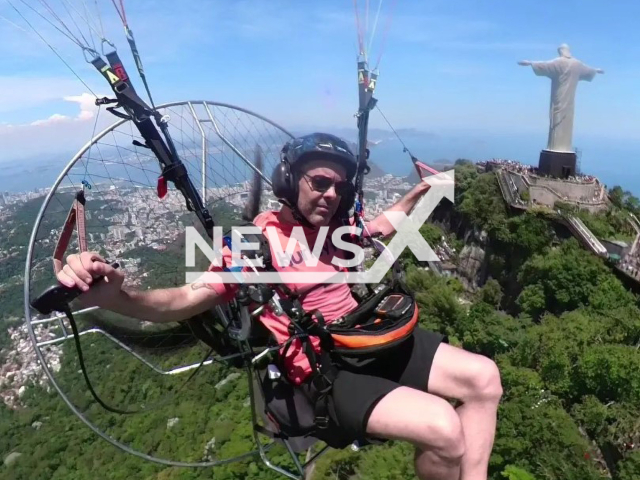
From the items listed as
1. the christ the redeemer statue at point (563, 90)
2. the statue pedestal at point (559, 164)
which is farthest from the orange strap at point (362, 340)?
the christ the redeemer statue at point (563, 90)

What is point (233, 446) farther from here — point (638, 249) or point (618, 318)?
point (638, 249)

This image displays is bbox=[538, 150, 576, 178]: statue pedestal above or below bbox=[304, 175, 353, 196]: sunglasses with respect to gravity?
below

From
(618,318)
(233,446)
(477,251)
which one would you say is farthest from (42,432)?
(618,318)

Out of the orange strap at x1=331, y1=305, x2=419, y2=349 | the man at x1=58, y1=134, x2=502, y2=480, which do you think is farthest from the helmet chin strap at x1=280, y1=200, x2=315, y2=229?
the orange strap at x1=331, y1=305, x2=419, y2=349

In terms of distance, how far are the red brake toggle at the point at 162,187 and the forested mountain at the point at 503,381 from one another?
907 mm

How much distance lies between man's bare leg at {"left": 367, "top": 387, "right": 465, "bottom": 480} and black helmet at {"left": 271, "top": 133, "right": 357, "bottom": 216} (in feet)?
3.96

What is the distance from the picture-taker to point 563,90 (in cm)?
2711

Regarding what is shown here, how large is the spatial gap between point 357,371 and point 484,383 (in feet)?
2.25

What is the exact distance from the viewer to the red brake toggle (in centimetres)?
268

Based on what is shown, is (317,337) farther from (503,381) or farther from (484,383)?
(503,381)

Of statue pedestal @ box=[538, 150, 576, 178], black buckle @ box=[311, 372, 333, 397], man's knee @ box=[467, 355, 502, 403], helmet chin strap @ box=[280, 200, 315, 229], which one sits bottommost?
statue pedestal @ box=[538, 150, 576, 178]

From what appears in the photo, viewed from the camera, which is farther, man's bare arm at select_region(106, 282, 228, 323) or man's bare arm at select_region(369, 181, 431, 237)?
man's bare arm at select_region(369, 181, 431, 237)

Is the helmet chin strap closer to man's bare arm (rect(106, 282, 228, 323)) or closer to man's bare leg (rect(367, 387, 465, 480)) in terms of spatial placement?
man's bare arm (rect(106, 282, 228, 323))

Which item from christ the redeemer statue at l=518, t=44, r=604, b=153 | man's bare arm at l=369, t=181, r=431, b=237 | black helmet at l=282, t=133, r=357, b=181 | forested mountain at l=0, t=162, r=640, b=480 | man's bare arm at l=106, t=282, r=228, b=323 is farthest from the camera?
christ the redeemer statue at l=518, t=44, r=604, b=153
